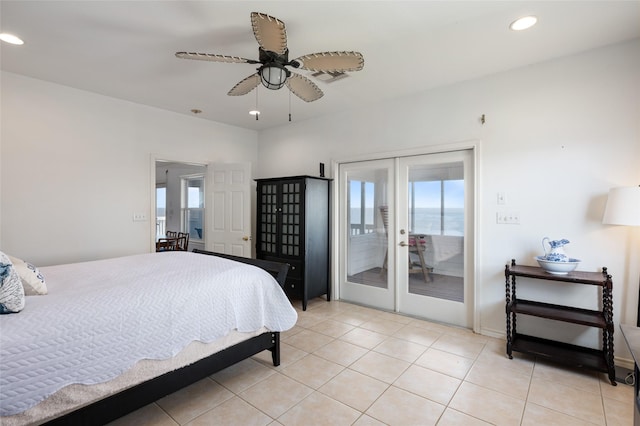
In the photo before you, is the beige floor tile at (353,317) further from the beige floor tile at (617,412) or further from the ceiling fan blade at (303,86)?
the ceiling fan blade at (303,86)

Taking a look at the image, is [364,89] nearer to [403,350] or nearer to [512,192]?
[512,192]

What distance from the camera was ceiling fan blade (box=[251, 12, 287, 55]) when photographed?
162cm

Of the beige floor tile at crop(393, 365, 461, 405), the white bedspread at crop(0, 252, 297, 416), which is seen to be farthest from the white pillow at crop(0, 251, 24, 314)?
the beige floor tile at crop(393, 365, 461, 405)

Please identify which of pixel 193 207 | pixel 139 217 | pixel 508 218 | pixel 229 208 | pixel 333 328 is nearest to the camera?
pixel 508 218

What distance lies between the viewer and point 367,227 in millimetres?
4156

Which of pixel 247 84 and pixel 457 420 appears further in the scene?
pixel 247 84

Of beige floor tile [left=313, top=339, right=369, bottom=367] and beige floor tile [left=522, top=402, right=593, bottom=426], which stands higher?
beige floor tile [left=313, top=339, right=369, bottom=367]

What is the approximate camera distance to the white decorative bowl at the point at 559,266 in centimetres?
250

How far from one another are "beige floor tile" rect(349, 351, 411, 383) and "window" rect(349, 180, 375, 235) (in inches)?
70.0

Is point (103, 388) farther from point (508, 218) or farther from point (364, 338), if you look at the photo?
point (508, 218)

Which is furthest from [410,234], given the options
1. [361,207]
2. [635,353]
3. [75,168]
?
[75,168]

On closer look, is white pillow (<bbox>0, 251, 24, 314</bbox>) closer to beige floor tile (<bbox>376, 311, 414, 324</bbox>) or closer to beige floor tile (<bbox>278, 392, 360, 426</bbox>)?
beige floor tile (<bbox>278, 392, 360, 426</bbox>)

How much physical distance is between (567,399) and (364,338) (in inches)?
63.7

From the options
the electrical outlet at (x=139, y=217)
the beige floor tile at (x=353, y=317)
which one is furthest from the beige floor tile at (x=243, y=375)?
the electrical outlet at (x=139, y=217)
